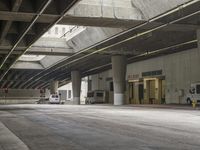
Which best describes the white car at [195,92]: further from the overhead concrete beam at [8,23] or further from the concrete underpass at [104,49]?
the overhead concrete beam at [8,23]

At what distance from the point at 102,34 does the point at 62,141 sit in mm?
28089

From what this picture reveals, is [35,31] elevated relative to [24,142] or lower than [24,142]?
elevated

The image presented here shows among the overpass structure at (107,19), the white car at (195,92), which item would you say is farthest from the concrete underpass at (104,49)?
the white car at (195,92)

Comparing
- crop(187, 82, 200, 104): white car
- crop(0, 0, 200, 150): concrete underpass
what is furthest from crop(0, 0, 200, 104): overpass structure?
crop(187, 82, 200, 104): white car

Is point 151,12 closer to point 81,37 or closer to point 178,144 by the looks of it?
point 81,37

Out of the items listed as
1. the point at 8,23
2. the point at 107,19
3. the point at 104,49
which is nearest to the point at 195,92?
the point at 104,49

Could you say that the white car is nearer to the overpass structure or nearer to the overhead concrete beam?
the overpass structure

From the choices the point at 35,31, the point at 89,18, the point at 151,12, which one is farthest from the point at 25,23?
the point at 151,12

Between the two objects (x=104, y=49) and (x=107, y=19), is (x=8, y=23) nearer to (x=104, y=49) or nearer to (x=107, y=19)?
(x=107, y=19)

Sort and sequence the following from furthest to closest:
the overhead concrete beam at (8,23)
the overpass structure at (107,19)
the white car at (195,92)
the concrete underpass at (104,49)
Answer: the white car at (195,92)
the overpass structure at (107,19)
the overhead concrete beam at (8,23)
the concrete underpass at (104,49)

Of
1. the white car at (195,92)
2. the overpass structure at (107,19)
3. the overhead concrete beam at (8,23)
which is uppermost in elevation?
the overpass structure at (107,19)

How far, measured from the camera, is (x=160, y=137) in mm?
12562

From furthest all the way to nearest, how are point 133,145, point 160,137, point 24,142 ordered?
point 160,137
point 24,142
point 133,145

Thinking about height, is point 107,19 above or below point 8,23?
above
